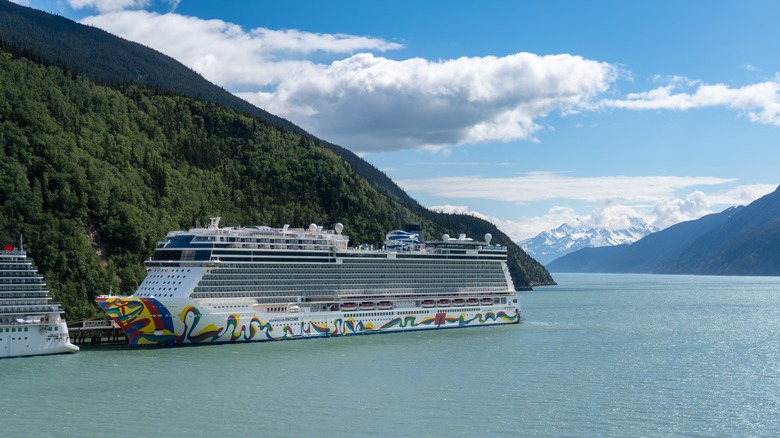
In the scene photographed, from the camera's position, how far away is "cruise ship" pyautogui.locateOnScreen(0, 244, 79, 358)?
5962cm

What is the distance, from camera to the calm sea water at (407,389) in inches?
1526

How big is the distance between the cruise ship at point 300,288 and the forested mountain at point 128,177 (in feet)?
68.5

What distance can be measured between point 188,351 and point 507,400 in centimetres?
2885

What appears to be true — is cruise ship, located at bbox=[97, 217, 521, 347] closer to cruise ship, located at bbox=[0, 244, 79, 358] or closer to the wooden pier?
cruise ship, located at bbox=[0, 244, 79, 358]

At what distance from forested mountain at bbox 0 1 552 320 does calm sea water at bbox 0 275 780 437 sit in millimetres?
31163

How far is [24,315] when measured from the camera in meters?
60.6

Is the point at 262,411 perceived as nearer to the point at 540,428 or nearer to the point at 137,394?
the point at 137,394

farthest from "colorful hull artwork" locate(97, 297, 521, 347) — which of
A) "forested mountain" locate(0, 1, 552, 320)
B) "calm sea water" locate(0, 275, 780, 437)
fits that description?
"forested mountain" locate(0, 1, 552, 320)

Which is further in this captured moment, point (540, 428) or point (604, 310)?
point (604, 310)

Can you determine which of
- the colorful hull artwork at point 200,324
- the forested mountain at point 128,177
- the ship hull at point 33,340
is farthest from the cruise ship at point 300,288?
the forested mountain at point 128,177

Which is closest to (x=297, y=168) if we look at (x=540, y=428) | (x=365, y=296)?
(x=365, y=296)

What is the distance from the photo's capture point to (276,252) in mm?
74500

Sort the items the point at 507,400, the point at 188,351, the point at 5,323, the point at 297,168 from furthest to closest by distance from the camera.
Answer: the point at 297,168 < the point at 188,351 < the point at 5,323 < the point at 507,400

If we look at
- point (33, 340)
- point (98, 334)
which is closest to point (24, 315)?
point (33, 340)
